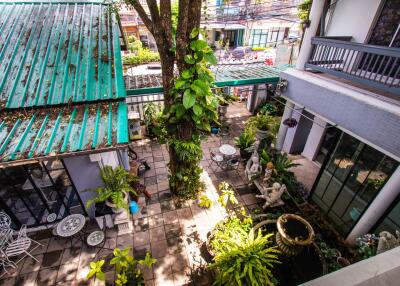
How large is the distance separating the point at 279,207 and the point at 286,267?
217cm

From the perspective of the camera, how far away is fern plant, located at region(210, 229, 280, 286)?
4.51m

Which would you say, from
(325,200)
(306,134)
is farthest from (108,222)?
(306,134)

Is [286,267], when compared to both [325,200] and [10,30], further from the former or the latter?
[10,30]

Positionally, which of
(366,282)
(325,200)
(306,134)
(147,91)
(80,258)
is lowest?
(80,258)

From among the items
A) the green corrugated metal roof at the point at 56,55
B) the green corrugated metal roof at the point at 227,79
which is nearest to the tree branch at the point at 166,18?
the green corrugated metal roof at the point at 56,55

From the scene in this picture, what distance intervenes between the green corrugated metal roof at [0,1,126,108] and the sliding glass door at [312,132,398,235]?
295 inches

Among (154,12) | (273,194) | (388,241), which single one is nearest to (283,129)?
(273,194)

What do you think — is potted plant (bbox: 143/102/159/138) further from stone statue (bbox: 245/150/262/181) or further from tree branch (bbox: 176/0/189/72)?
tree branch (bbox: 176/0/189/72)

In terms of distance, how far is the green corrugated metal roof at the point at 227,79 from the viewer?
9395mm

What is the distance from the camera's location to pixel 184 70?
5.32m

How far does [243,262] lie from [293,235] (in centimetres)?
190

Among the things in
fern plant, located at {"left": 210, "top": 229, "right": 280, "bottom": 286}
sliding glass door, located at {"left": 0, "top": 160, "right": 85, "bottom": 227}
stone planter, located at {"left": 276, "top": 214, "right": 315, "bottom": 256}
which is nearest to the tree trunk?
fern plant, located at {"left": 210, "top": 229, "right": 280, "bottom": 286}

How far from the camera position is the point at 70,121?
5957mm

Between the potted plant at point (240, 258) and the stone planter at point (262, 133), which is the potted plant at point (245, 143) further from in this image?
the potted plant at point (240, 258)
